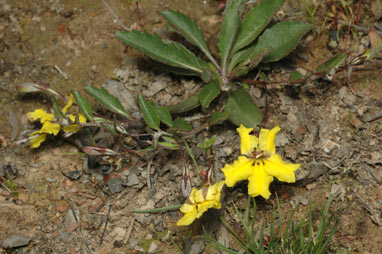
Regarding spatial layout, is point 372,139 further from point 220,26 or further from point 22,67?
point 22,67

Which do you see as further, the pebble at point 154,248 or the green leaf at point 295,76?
the green leaf at point 295,76

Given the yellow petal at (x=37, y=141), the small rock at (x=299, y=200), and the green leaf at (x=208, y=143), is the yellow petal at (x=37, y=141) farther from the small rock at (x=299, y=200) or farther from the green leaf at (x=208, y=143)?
the small rock at (x=299, y=200)

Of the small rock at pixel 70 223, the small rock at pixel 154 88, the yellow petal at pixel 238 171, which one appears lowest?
the small rock at pixel 70 223

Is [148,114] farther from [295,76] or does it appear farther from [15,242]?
[15,242]

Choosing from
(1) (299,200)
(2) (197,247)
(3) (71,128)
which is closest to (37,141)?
(3) (71,128)

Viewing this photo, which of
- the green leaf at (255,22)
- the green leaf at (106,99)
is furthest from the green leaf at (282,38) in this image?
the green leaf at (106,99)

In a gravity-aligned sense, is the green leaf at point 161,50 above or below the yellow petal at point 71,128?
above
